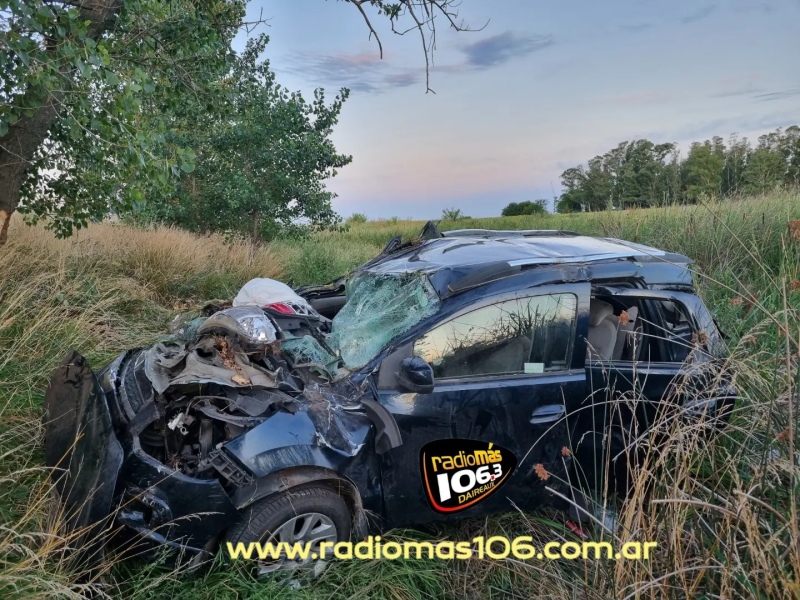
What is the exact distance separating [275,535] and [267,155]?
9021mm

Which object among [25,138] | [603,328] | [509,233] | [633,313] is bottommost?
[603,328]

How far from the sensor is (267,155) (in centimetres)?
1021

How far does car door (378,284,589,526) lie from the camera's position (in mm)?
2543

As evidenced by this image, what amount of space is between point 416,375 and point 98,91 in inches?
144

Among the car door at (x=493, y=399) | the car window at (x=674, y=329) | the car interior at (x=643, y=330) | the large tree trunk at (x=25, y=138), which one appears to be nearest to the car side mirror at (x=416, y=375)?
the car door at (x=493, y=399)

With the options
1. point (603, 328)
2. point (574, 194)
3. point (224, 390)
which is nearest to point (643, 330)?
point (603, 328)

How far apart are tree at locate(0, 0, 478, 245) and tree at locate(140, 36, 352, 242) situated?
4.17m

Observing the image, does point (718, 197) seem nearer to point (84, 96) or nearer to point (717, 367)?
point (717, 367)

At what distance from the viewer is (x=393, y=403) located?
2496 mm

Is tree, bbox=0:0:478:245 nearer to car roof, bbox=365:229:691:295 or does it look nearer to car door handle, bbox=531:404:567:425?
car roof, bbox=365:229:691:295

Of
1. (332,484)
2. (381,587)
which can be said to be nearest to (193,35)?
(332,484)

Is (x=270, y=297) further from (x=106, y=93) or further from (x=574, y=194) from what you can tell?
(x=574, y=194)

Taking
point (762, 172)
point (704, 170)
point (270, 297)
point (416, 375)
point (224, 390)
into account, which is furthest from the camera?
point (704, 170)

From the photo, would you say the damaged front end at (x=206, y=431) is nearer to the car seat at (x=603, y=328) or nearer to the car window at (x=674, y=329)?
the car seat at (x=603, y=328)
